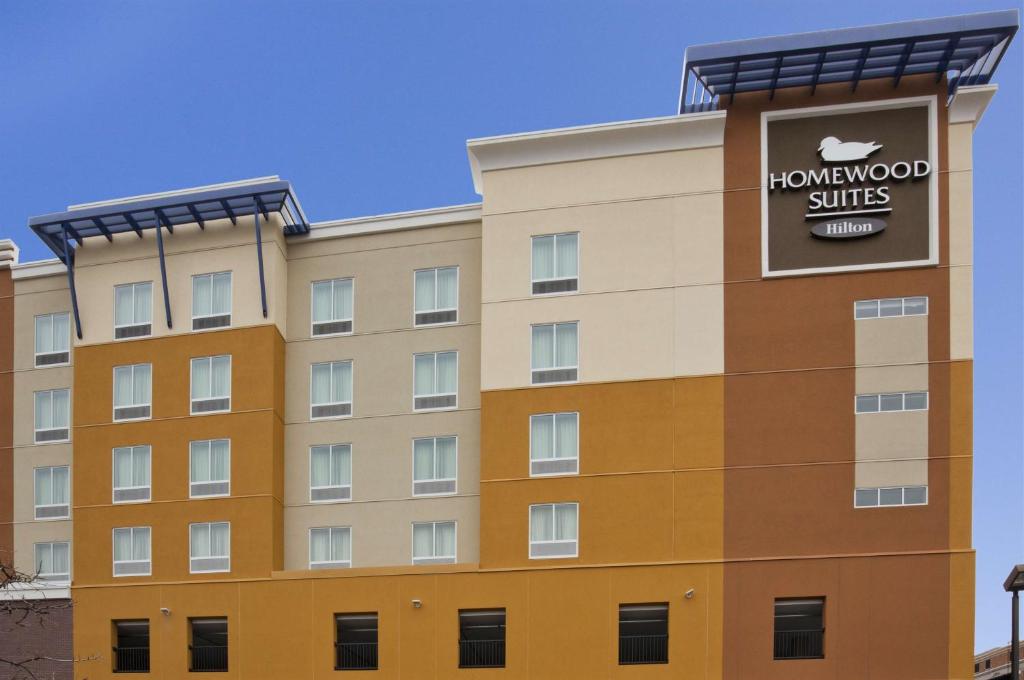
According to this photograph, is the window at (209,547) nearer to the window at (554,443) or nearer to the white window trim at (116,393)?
the white window trim at (116,393)

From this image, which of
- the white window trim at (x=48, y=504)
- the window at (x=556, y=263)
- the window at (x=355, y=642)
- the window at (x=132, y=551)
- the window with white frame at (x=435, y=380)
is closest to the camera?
the window at (x=355, y=642)

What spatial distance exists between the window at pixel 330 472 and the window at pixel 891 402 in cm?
→ 1757

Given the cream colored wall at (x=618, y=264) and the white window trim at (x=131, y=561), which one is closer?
the cream colored wall at (x=618, y=264)

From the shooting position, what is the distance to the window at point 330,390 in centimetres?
4134

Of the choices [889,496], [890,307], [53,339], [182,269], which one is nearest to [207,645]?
[182,269]

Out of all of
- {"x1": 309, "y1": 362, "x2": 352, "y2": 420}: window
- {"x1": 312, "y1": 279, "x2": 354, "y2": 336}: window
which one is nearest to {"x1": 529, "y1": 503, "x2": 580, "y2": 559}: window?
{"x1": 309, "y1": 362, "x2": 352, "y2": 420}: window

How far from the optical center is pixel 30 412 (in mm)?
44562

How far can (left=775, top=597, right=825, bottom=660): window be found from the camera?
116 feet

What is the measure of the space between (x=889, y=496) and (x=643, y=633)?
8778 mm

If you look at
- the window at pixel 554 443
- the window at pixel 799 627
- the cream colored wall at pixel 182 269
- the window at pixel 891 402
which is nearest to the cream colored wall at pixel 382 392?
the cream colored wall at pixel 182 269

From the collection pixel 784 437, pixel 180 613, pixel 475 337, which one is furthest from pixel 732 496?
pixel 180 613

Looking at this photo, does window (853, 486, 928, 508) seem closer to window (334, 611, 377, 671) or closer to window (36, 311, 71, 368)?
window (334, 611, 377, 671)

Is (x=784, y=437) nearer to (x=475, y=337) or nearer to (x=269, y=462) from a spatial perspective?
(x=475, y=337)

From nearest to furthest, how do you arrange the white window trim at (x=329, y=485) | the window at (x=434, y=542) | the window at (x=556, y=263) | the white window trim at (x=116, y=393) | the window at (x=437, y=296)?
1. the window at (x=556, y=263)
2. the window at (x=434, y=542)
3. the white window trim at (x=329, y=485)
4. the window at (x=437, y=296)
5. the white window trim at (x=116, y=393)
